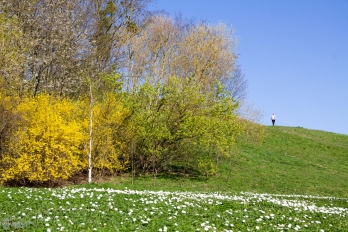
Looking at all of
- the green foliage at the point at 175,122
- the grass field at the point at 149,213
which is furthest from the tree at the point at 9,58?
the green foliage at the point at 175,122

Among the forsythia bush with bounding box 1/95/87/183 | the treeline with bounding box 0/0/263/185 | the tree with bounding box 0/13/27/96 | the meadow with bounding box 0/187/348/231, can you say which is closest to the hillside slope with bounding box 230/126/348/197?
the treeline with bounding box 0/0/263/185

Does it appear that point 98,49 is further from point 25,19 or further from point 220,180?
point 220,180

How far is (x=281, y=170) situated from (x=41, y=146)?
2126cm

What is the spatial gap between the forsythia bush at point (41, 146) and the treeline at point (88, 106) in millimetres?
54

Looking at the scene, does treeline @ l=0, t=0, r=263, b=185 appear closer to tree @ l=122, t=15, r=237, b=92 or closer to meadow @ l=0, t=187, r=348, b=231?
tree @ l=122, t=15, r=237, b=92

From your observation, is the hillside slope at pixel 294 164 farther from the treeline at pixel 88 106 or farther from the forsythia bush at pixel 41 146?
Answer: the forsythia bush at pixel 41 146

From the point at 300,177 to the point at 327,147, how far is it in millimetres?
18983

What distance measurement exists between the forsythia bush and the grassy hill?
357 centimetres

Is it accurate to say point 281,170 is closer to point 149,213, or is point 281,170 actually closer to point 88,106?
point 88,106

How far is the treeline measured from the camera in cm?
2130

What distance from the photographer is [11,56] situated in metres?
21.2

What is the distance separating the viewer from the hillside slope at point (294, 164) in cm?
2892

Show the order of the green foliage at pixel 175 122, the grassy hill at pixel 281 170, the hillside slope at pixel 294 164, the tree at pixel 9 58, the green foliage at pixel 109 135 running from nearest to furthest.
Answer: the tree at pixel 9 58, the green foliage at pixel 109 135, the green foliage at pixel 175 122, the grassy hill at pixel 281 170, the hillside slope at pixel 294 164

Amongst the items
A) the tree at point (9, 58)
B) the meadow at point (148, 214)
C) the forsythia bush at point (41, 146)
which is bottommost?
the meadow at point (148, 214)
